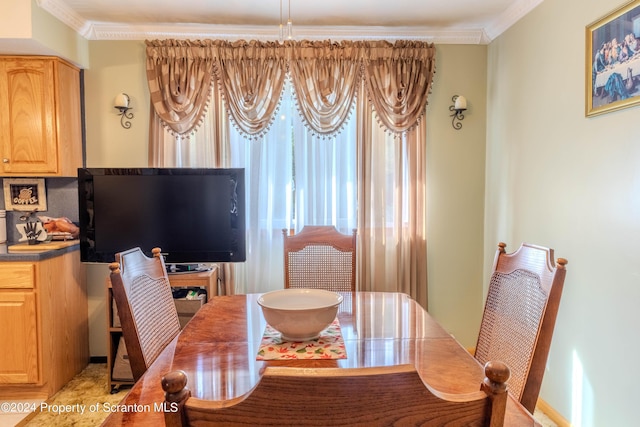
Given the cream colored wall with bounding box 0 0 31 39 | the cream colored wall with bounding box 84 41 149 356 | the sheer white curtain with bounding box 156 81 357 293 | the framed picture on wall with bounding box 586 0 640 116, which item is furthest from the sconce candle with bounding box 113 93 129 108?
the framed picture on wall with bounding box 586 0 640 116

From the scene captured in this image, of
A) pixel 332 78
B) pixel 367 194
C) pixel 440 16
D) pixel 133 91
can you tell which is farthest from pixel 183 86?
pixel 440 16

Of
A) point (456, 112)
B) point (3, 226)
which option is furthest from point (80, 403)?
point (456, 112)

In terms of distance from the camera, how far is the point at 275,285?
10.2ft

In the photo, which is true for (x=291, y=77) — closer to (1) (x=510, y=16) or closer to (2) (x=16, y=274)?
(1) (x=510, y=16)

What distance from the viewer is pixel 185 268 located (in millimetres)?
2857

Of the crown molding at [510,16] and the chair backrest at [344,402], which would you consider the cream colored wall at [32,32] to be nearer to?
the chair backrest at [344,402]

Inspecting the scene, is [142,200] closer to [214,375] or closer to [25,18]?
[25,18]

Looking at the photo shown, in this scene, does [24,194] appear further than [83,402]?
Yes

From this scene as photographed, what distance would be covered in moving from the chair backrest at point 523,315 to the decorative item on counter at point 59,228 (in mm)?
2868

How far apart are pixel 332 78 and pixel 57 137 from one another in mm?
2035

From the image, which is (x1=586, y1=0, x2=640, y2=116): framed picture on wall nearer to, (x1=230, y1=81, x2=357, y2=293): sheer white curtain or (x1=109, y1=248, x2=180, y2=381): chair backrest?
(x1=230, y1=81, x2=357, y2=293): sheer white curtain

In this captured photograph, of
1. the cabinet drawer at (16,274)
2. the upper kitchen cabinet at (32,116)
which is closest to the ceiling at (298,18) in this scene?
the upper kitchen cabinet at (32,116)

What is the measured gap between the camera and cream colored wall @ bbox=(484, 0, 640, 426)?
1.81 m

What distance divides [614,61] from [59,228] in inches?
141
